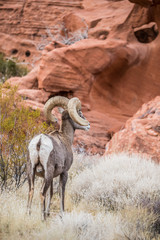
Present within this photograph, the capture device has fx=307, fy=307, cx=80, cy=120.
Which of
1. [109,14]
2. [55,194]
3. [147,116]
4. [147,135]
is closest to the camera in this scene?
[55,194]

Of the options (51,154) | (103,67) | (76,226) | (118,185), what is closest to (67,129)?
(51,154)

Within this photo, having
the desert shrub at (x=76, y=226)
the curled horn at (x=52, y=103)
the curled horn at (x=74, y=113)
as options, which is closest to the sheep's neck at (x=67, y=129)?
the curled horn at (x=52, y=103)

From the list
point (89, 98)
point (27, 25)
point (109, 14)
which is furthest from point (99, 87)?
point (27, 25)

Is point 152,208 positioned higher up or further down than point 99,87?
further down

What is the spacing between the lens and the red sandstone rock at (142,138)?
725 cm

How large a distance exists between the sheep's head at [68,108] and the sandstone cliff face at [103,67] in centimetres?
537

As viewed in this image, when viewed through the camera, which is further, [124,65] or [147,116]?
[124,65]

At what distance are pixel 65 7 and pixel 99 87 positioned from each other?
17.2 meters

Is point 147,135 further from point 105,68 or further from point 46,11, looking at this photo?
point 46,11

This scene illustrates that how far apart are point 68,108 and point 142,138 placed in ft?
10.6

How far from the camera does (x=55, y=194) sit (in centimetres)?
605

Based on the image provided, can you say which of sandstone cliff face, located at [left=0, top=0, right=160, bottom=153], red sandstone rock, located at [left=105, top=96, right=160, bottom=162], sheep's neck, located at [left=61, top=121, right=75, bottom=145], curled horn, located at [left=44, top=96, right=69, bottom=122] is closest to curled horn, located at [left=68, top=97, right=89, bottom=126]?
curled horn, located at [left=44, top=96, right=69, bottom=122]

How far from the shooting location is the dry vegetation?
3.72 metres

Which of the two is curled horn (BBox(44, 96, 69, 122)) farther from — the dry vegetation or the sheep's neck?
the dry vegetation
